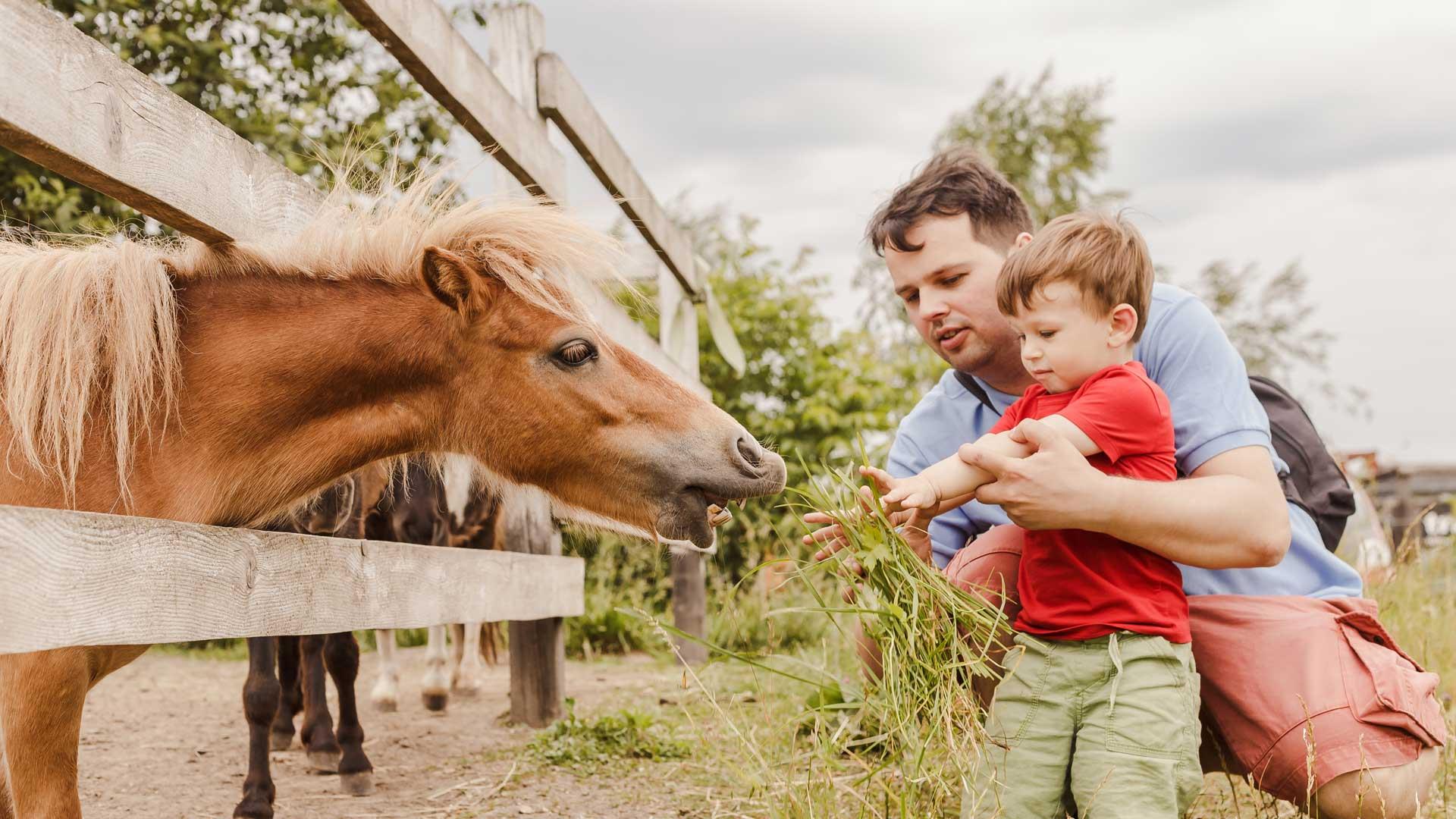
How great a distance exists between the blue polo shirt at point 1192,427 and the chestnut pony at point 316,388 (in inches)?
28.6

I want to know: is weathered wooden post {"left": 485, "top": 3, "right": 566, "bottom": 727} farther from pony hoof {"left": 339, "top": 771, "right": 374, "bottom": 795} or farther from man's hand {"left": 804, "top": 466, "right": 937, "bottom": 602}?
man's hand {"left": 804, "top": 466, "right": 937, "bottom": 602}

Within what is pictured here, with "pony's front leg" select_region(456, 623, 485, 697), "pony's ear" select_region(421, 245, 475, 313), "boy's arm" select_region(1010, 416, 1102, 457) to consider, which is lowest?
"pony's front leg" select_region(456, 623, 485, 697)

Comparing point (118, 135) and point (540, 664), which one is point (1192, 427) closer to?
point (118, 135)

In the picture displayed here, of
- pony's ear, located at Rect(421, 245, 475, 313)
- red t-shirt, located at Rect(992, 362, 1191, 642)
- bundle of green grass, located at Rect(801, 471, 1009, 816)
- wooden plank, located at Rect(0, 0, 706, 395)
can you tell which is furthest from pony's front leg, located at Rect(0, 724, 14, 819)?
red t-shirt, located at Rect(992, 362, 1191, 642)

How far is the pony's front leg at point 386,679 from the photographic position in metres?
5.45

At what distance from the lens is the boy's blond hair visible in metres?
2.18

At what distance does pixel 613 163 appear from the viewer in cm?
488

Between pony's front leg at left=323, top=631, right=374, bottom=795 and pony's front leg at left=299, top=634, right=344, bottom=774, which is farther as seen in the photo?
pony's front leg at left=299, top=634, right=344, bottom=774

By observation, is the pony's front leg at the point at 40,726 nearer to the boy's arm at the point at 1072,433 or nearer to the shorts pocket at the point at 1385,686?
the boy's arm at the point at 1072,433

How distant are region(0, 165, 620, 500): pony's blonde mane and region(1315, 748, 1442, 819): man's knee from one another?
78.1 inches

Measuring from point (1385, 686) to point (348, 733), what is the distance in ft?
9.97

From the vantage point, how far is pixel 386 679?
18.1 feet

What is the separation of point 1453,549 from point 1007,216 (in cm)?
649

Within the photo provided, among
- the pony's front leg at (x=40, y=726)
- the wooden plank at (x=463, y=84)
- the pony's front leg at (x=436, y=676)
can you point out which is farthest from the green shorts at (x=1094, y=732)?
the pony's front leg at (x=436, y=676)
